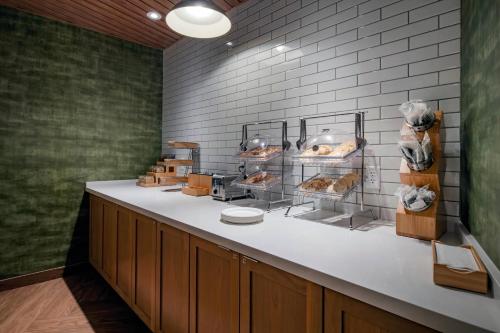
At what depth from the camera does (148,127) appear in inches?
147

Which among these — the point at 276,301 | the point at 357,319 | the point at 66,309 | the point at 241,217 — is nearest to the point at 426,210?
the point at 357,319

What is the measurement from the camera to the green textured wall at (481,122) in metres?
0.81

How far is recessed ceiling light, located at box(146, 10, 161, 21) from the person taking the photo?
2.73 m

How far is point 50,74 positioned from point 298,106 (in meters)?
2.72

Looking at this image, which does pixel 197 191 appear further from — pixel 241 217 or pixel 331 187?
pixel 331 187

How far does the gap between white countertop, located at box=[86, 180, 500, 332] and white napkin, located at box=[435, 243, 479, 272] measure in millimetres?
64

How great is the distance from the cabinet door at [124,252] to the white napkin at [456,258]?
197 cm

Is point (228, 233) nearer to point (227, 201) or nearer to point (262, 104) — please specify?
point (227, 201)

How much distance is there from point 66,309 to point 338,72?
2967 mm

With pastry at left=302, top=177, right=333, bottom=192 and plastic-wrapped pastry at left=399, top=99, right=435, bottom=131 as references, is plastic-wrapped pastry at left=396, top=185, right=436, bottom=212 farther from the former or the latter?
pastry at left=302, top=177, right=333, bottom=192

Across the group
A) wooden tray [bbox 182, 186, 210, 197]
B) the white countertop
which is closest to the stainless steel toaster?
wooden tray [bbox 182, 186, 210, 197]

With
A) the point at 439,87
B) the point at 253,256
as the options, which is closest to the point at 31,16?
the point at 253,256

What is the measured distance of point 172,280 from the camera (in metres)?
1.65

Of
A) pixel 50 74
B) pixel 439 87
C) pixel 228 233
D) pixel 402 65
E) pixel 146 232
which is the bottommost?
pixel 146 232
